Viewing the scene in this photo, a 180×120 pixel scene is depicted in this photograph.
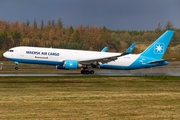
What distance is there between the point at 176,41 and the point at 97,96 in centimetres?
12054

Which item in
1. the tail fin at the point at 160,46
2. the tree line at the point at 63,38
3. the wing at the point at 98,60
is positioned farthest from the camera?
the tree line at the point at 63,38

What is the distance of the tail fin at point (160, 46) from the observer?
45906 millimetres

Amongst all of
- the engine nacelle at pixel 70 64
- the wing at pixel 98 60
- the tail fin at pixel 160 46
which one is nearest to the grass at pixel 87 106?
the engine nacelle at pixel 70 64

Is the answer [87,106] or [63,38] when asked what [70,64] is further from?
[63,38]

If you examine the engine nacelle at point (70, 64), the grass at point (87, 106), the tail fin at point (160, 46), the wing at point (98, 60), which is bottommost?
the grass at point (87, 106)

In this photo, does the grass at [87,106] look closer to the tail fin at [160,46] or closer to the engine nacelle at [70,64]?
the engine nacelle at [70,64]

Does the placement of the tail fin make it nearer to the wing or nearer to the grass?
the wing

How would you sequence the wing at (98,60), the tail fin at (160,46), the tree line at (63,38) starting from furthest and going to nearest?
the tree line at (63,38), the tail fin at (160,46), the wing at (98,60)

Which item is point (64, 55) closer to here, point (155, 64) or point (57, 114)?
point (155, 64)

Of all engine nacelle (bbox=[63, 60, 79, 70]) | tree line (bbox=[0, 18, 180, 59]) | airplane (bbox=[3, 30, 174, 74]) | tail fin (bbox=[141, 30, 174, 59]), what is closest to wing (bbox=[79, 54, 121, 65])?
airplane (bbox=[3, 30, 174, 74])

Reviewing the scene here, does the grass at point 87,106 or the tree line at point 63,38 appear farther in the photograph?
the tree line at point 63,38

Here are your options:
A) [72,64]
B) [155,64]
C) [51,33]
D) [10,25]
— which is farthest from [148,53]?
[10,25]

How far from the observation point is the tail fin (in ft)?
151

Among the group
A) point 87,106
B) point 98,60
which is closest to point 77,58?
point 98,60
